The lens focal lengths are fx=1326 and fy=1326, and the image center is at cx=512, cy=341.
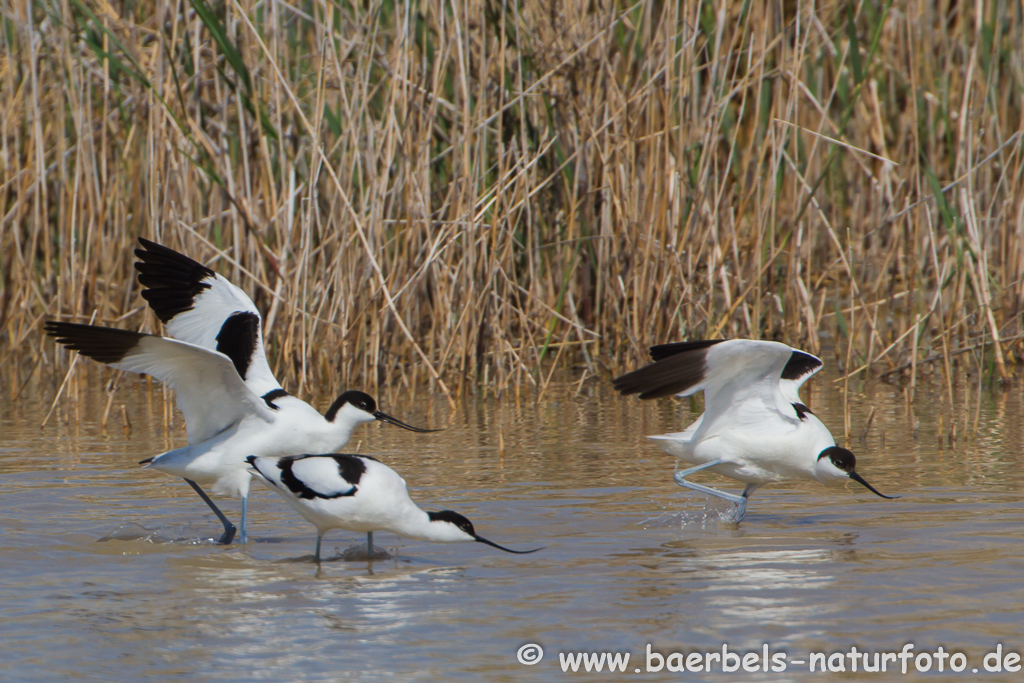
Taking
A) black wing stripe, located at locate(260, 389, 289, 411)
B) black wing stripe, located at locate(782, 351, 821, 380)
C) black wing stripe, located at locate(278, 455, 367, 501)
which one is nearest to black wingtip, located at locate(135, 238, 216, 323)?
black wing stripe, located at locate(260, 389, 289, 411)

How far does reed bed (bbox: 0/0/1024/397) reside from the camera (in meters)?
7.52

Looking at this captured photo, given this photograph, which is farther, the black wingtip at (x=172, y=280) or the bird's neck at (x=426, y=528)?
the black wingtip at (x=172, y=280)

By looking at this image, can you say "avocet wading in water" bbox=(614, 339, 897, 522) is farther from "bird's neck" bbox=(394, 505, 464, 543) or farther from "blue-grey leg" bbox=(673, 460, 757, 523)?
"bird's neck" bbox=(394, 505, 464, 543)

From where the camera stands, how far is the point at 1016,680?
325cm

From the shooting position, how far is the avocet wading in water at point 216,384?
503 cm

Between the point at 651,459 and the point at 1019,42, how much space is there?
3690mm

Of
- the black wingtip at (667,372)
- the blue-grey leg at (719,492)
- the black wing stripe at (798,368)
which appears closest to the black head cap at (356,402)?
the black wingtip at (667,372)

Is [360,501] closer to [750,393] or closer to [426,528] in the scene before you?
[426,528]

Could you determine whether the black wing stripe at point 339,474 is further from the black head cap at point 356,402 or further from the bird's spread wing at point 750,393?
the bird's spread wing at point 750,393

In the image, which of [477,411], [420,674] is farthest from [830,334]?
[420,674]

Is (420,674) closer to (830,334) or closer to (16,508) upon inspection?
(16,508)

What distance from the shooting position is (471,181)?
741 centimetres

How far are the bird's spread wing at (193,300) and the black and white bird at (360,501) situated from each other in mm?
1426

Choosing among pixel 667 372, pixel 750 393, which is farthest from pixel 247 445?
pixel 750 393
